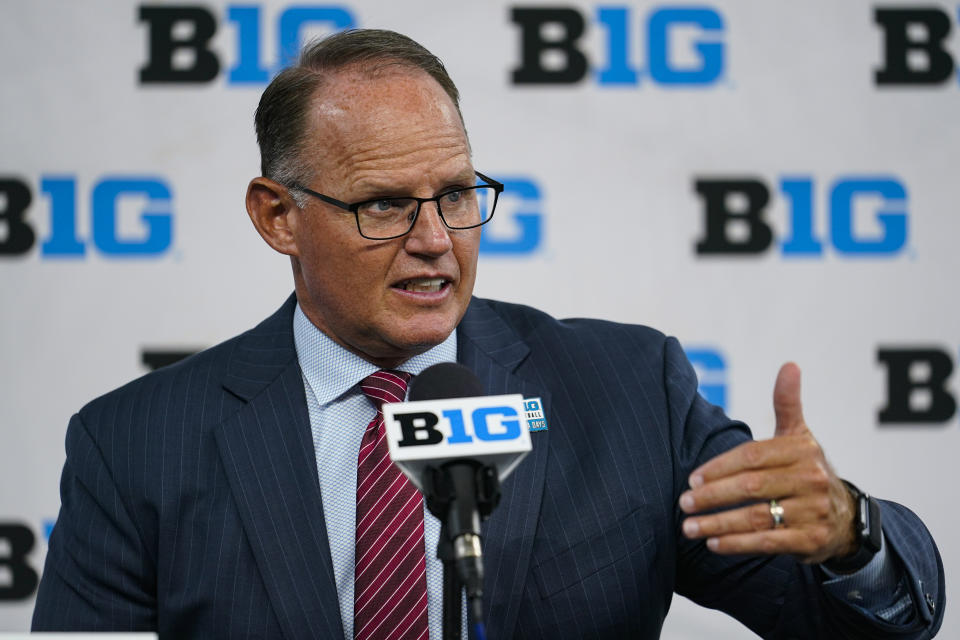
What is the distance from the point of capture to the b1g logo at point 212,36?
10.0 feet

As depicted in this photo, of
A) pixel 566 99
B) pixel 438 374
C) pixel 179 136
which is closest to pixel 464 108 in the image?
pixel 566 99

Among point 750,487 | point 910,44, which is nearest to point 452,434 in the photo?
point 750,487

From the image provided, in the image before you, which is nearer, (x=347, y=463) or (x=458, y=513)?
(x=458, y=513)

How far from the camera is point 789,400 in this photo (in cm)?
153

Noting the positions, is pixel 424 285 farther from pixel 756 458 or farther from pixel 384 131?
pixel 756 458

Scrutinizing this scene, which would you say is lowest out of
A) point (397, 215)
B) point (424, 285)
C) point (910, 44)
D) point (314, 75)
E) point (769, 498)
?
point (769, 498)

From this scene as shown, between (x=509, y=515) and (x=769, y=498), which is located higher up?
(x=769, y=498)

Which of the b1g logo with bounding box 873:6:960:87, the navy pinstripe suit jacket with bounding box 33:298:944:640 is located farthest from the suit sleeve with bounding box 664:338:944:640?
the b1g logo with bounding box 873:6:960:87

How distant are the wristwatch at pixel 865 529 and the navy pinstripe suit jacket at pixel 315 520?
190 millimetres

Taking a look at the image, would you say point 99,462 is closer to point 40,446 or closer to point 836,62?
point 40,446

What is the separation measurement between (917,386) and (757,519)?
72.7 inches

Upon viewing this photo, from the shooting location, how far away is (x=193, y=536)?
1854mm

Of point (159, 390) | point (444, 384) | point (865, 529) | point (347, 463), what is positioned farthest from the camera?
point (159, 390)

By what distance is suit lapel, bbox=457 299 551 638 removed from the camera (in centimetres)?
179
